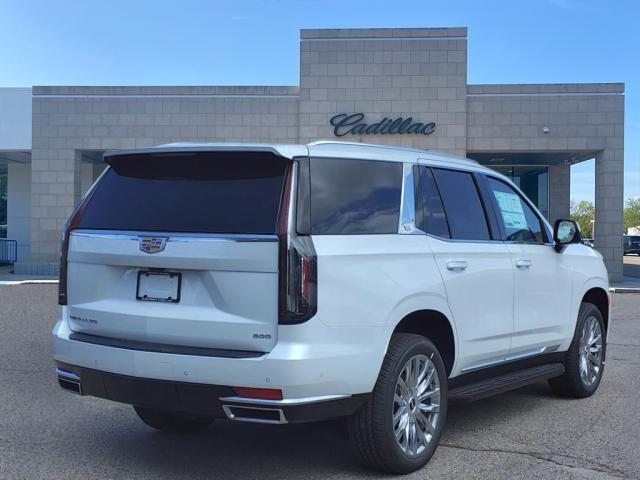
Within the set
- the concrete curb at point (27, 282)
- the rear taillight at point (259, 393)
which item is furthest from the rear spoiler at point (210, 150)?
the concrete curb at point (27, 282)

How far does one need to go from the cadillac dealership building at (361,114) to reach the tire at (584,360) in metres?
16.0

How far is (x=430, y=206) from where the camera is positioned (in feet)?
16.3

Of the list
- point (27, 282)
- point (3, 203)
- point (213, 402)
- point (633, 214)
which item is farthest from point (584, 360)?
point (633, 214)

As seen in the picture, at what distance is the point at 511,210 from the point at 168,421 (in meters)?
3.25

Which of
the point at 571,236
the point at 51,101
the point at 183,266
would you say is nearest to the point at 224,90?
the point at 51,101

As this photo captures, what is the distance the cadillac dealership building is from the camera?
73.3 feet

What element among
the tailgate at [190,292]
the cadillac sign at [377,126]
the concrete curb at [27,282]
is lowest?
the concrete curb at [27,282]

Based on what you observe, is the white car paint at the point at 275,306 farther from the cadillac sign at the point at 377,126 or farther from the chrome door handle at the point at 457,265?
the cadillac sign at the point at 377,126

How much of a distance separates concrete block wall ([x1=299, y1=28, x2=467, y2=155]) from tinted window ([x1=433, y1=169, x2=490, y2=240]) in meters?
17.0

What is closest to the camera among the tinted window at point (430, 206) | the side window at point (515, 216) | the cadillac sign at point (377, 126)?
the tinted window at point (430, 206)

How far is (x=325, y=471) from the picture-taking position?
4535 millimetres

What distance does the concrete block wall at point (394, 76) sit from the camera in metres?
22.4

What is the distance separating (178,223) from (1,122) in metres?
23.2

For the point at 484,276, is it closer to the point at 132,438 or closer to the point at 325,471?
the point at 325,471
